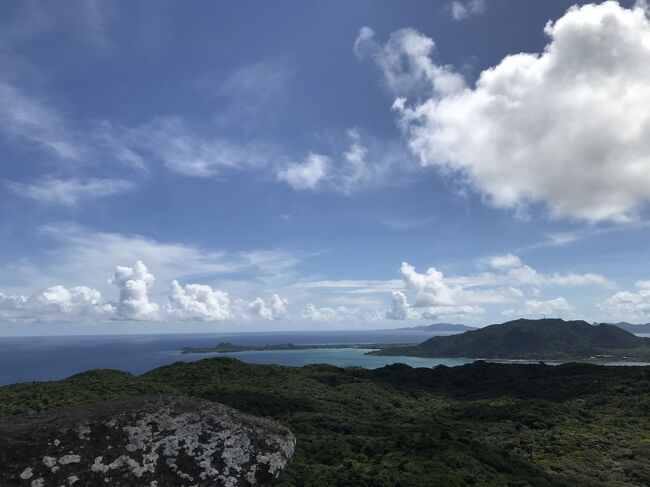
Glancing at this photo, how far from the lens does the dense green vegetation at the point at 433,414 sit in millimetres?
44781

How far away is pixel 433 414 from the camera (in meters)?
100

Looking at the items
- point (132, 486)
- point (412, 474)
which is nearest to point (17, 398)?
point (132, 486)

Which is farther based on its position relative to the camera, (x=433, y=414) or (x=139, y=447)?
(x=433, y=414)

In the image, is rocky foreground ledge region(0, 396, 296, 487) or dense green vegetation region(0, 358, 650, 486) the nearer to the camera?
rocky foreground ledge region(0, 396, 296, 487)

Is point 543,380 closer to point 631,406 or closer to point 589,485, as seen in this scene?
point 631,406

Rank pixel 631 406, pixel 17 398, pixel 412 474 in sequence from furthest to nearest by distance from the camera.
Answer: pixel 631 406 < pixel 17 398 < pixel 412 474

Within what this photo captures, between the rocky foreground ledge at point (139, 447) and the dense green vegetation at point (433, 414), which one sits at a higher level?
the rocky foreground ledge at point (139, 447)

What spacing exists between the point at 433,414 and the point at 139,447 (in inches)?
3295

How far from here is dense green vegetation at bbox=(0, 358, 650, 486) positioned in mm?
44781

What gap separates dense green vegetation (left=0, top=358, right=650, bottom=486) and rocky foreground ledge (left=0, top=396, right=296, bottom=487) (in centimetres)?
413

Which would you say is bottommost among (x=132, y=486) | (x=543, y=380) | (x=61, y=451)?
(x=543, y=380)

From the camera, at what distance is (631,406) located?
104 metres

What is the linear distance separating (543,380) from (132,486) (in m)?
153

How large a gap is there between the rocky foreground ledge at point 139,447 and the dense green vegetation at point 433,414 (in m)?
4.13
